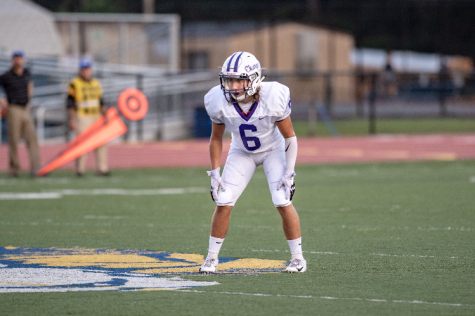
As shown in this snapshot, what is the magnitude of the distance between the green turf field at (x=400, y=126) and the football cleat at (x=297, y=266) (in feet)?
62.2

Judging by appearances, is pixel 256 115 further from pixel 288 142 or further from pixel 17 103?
pixel 17 103

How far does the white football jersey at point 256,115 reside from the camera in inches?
228

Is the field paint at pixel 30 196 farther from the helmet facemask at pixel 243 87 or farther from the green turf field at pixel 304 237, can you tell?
the helmet facemask at pixel 243 87

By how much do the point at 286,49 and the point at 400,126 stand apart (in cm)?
1220

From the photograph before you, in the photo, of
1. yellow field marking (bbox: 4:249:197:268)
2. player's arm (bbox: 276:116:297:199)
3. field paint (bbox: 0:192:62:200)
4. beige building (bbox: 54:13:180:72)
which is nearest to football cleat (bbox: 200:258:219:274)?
yellow field marking (bbox: 4:249:197:268)

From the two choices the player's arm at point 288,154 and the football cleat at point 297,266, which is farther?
the player's arm at point 288,154

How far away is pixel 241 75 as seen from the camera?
5656mm

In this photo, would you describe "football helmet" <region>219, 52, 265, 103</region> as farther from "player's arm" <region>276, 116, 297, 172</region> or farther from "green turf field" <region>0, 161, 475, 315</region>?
"green turf field" <region>0, 161, 475, 315</region>

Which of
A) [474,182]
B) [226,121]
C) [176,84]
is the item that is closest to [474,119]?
[176,84]

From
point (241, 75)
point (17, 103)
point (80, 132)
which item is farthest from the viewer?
point (80, 132)

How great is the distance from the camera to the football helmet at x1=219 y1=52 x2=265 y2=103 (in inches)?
223

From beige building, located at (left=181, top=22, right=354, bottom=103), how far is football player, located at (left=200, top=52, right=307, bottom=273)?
3168 cm

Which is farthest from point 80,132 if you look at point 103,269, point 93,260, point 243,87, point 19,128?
point 243,87

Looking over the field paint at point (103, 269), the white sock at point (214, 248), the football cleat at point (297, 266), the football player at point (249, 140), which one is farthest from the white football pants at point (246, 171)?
the field paint at point (103, 269)
